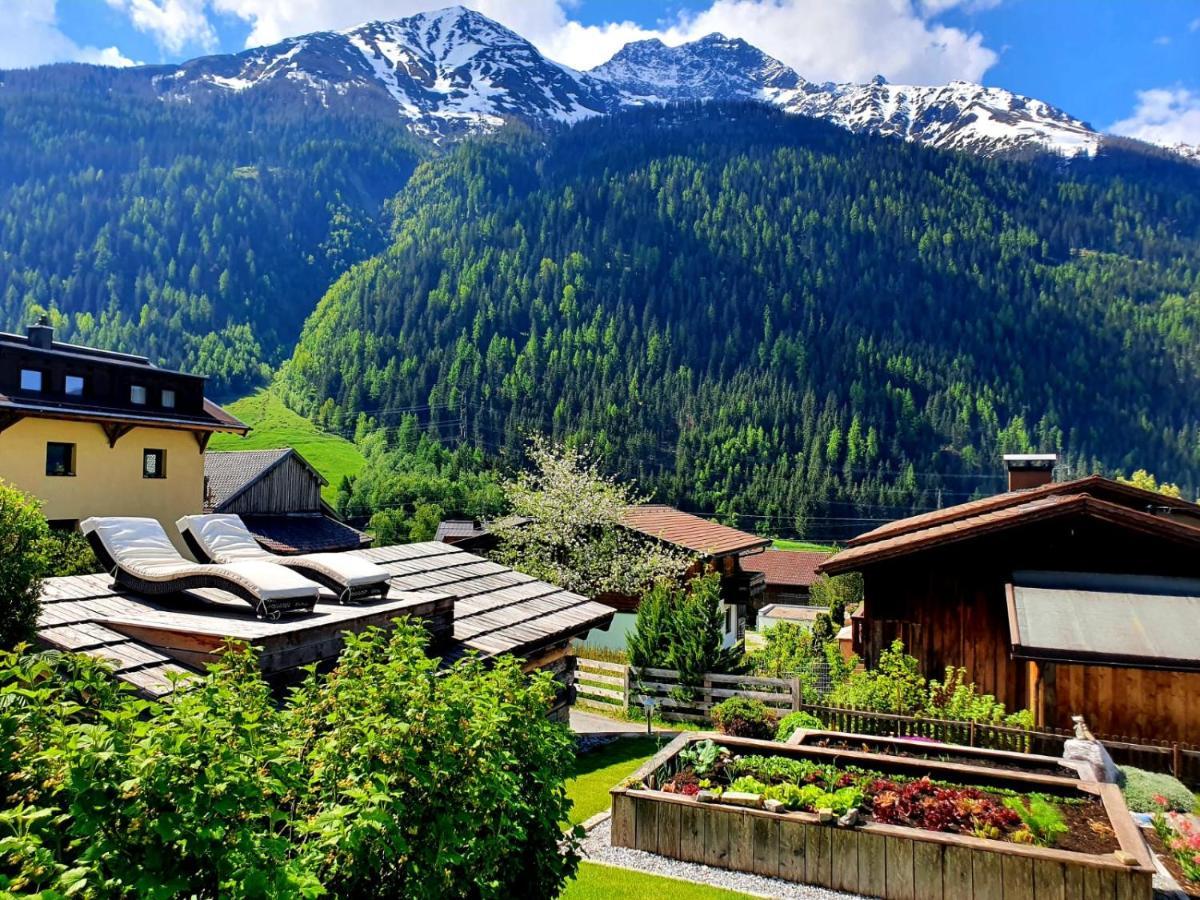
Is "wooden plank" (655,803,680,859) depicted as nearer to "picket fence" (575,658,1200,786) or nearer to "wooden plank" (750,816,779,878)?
"wooden plank" (750,816,779,878)

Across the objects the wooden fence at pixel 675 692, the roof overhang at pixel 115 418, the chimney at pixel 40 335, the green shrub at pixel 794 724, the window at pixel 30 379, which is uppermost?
the chimney at pixel 40 335

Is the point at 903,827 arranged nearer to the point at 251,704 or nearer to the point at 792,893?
the point at 792,893

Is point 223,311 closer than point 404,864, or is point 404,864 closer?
point 404,864

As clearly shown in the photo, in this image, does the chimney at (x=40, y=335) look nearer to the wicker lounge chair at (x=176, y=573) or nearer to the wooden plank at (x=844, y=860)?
the wicker lounge chair at (x=176, y=573)

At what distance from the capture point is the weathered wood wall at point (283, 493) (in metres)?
40.9

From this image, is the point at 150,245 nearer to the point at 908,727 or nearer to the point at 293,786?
the point at 908,727

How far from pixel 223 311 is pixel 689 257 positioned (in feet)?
343

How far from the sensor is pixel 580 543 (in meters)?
34.8

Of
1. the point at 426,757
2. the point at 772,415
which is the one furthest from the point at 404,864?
the point at 772,415

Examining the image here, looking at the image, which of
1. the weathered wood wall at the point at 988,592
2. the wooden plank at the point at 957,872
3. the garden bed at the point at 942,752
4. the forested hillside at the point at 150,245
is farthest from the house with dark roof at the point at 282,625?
the forested hillside at the point at 150,245

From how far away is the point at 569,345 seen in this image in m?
145

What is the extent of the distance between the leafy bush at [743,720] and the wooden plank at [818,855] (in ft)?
18.1

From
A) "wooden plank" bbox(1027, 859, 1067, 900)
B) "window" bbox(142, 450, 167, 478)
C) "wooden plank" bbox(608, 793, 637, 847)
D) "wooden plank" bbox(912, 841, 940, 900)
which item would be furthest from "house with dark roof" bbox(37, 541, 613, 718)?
"window" bbox(142, 450, 167, 478)

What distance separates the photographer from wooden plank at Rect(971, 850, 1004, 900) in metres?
7.98
